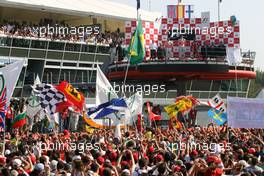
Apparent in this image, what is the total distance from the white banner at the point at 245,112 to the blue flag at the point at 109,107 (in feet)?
15.0

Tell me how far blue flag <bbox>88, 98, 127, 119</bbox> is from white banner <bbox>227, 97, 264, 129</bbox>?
15.0 ft

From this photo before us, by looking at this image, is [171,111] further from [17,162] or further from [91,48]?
[91,48]

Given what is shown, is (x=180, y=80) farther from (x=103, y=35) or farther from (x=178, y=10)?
(x=103, y=35)

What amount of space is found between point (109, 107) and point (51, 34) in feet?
108

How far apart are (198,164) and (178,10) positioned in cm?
3716

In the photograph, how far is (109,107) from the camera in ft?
64.6

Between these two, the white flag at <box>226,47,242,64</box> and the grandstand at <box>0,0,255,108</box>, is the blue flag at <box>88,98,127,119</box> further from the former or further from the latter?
the grandstand at <box>0,0,255,108</box>

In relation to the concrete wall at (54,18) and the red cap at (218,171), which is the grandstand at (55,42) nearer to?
the concrete wall at (54,18)

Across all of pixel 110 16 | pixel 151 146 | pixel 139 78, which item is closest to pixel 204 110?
pixel 139 78

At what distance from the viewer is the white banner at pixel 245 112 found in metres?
15.4

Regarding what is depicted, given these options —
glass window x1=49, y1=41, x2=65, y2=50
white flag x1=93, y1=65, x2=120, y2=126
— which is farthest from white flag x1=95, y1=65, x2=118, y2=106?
glass window x1=49, y1=41, x2=65, y2=50

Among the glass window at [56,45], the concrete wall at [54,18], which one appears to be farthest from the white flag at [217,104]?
the concrete wall at [54,18]

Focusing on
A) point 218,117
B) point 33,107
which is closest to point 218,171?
point 218,117

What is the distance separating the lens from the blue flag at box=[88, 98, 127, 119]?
19.5 metres
